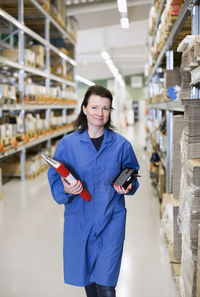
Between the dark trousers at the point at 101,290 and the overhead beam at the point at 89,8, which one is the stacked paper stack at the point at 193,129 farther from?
the overhead beam at the point at 89,8

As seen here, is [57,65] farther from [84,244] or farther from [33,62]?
[84,244]

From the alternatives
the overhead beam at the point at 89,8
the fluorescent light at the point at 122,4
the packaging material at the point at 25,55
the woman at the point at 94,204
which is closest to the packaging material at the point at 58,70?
the overhead beam at the point at 89,8

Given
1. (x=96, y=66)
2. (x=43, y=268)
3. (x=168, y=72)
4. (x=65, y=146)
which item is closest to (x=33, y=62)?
(x=168, y=72)

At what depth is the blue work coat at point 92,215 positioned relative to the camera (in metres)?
1.99

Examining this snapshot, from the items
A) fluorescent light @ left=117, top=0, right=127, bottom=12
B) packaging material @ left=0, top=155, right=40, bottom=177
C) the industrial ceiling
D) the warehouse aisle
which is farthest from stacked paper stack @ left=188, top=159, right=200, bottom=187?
the industrial ceiling

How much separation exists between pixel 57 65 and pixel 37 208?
6328 mm

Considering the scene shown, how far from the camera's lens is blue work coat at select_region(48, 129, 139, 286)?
1993mm

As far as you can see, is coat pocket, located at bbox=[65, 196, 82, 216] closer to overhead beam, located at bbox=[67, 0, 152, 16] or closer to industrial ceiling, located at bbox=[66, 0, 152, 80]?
industrial ceiling, located at bbox=[66, 0, 152, 80]

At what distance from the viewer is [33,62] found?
24.4 ft

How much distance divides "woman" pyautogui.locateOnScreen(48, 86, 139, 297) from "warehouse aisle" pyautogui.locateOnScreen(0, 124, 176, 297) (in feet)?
2.74

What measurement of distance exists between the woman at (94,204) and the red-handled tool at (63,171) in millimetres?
57

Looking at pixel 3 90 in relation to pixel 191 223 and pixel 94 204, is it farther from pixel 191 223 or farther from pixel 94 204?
pixel 191 223

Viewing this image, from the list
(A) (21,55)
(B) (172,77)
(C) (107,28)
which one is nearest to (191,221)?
(B) (172,77)

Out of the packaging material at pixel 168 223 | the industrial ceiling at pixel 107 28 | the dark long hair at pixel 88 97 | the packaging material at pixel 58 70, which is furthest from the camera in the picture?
the industrial ceiling at pixel 107 28
